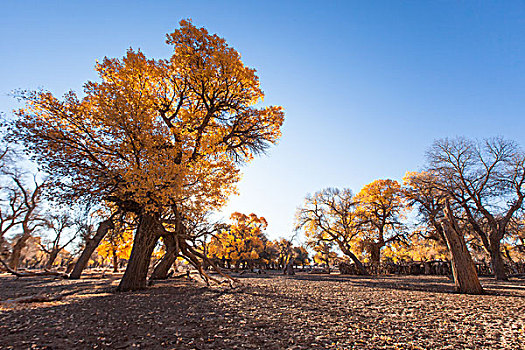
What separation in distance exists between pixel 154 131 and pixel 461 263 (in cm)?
1211

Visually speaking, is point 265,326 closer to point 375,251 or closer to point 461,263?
point 461,263

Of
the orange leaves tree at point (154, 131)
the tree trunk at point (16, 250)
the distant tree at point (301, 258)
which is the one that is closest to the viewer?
the orange leaves tree at point (154, 131)

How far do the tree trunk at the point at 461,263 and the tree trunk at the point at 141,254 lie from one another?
11034mm

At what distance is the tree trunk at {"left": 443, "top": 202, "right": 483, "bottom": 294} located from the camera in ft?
27.4

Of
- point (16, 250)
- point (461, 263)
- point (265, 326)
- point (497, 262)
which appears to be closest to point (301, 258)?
point (497, 262)

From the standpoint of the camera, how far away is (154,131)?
895 cm

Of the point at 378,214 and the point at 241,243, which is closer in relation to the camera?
the point at 378,214

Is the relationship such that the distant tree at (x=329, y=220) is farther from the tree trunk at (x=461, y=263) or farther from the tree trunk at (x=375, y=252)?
the tree trunk at (x=461, y=263)

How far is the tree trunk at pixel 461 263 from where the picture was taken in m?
8.35

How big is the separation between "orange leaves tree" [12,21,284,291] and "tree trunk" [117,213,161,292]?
0.12 feet

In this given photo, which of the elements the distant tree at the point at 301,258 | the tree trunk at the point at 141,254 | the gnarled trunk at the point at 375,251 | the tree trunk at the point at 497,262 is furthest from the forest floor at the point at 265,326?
the distant tree at the point at 301,258

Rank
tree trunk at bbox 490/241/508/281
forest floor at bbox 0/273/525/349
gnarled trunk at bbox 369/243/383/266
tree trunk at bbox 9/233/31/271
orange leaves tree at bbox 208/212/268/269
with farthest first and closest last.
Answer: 1. orange leaves tree at bbox 208/212/268/269
2. gnarled trunk at bbox 369/243/383/266
3. tree trunk at bbox 9/233/31/271
4. tree trunk at bbox 490/241/508/281
5. forest floor at bbox 0/273/525/349

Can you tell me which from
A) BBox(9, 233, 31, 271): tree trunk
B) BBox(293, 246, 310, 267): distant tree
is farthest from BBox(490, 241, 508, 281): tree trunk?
BBox(9, 233, 31, 271): tree trunk

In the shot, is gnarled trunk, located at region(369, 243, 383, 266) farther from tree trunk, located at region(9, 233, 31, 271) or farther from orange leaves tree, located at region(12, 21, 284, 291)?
tree trunk, located at region(9, 233, 31, 271)
